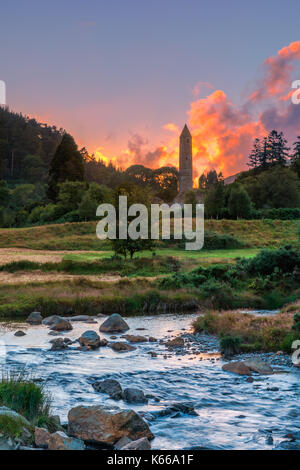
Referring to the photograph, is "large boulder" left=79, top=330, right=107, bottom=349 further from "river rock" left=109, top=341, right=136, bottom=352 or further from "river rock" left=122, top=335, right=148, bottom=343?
"river rock" left=122, top=335, right=148, bottom=343

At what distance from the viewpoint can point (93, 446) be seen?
9672mm

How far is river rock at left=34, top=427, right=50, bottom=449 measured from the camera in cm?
862

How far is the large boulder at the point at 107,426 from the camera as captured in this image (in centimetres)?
981

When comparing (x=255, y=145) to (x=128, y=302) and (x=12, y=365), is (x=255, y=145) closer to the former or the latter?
(x=128, y=302)

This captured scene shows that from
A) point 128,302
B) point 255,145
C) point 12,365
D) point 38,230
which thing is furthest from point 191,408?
point 255,145

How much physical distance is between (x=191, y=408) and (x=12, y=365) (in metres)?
6.34

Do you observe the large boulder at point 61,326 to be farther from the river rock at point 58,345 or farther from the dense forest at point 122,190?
the dense forest at point 122,190

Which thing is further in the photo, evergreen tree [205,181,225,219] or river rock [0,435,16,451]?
evergreen tree [205,181,225,219]

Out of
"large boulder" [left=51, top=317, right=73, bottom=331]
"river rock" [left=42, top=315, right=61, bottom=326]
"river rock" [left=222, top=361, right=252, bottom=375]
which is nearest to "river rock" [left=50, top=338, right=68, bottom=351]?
"large boulder" [left=51, top=317, right=73, bottom=331]

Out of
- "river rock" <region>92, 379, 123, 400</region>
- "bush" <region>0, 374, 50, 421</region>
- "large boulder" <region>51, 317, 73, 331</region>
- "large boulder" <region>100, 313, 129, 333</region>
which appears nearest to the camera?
"bush" <region>0, 374, 50, 421</region>

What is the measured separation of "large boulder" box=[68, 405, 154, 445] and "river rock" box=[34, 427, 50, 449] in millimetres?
1185

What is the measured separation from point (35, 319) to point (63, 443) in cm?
1535

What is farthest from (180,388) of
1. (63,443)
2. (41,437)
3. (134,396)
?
(41,437)

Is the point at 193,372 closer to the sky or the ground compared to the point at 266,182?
closer to the ground
